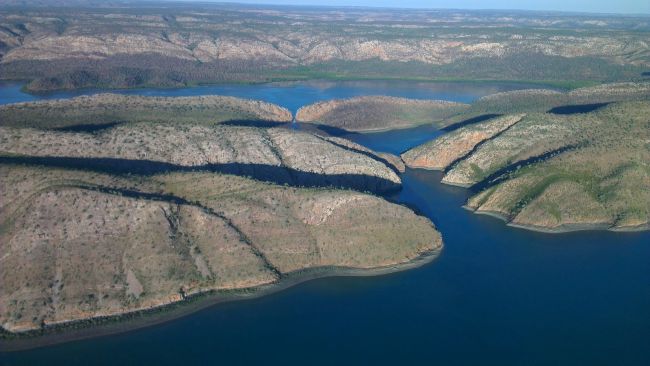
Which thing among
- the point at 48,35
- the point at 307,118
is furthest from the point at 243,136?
the point at 48,35

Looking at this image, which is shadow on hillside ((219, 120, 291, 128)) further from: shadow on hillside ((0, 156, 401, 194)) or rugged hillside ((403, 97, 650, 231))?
rugged hillside ((403, 97, 650, 231))

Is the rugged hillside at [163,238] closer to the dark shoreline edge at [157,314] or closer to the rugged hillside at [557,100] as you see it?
the dark shoreline edge at [157,314]

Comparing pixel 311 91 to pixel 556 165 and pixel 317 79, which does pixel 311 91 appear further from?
pixel 556 165

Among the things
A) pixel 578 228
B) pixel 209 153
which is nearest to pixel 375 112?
pixel 209 153

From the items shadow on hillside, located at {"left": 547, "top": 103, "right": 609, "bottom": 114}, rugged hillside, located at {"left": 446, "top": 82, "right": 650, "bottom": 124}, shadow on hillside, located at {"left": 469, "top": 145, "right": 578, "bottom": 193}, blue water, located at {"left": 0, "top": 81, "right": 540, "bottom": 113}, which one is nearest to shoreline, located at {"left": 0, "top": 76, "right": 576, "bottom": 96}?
blue water, located at {"left": 0, "top": 81, "right": 540, "bottom": 113}

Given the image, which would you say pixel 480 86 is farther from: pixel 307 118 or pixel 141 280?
pixel 141 280
